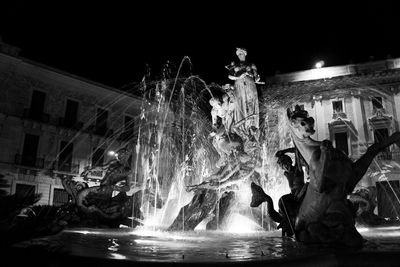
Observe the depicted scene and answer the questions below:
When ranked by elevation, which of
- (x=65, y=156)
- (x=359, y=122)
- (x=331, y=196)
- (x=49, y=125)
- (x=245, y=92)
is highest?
(x=359, y=122)

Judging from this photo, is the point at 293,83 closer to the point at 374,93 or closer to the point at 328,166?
the point at 374,93

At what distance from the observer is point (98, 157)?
3047 cm

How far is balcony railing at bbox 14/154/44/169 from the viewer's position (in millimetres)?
24703

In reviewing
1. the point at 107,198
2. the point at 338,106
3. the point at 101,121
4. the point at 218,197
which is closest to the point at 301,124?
the point at 218,197

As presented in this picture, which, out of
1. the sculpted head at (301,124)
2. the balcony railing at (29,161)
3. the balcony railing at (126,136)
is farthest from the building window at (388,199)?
the balcony railing at (29,161)

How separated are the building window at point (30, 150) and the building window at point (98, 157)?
5.01 m

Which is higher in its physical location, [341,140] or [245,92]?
[341,140]

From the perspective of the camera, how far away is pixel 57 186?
87.5ft

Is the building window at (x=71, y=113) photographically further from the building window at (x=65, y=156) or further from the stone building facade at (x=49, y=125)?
the building window at (x=65, y=156)

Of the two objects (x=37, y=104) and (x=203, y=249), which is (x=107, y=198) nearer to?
(x=203, y=249)

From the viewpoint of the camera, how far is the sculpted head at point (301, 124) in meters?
4.77

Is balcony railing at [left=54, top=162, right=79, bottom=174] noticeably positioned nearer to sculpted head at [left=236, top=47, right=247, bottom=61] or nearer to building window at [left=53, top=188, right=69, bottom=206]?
building window at [left=53, top=188, right=69, bottom=206]

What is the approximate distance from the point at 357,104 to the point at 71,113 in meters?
25.0

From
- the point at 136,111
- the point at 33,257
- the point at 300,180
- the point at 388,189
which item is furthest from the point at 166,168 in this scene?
the point at 33,257
